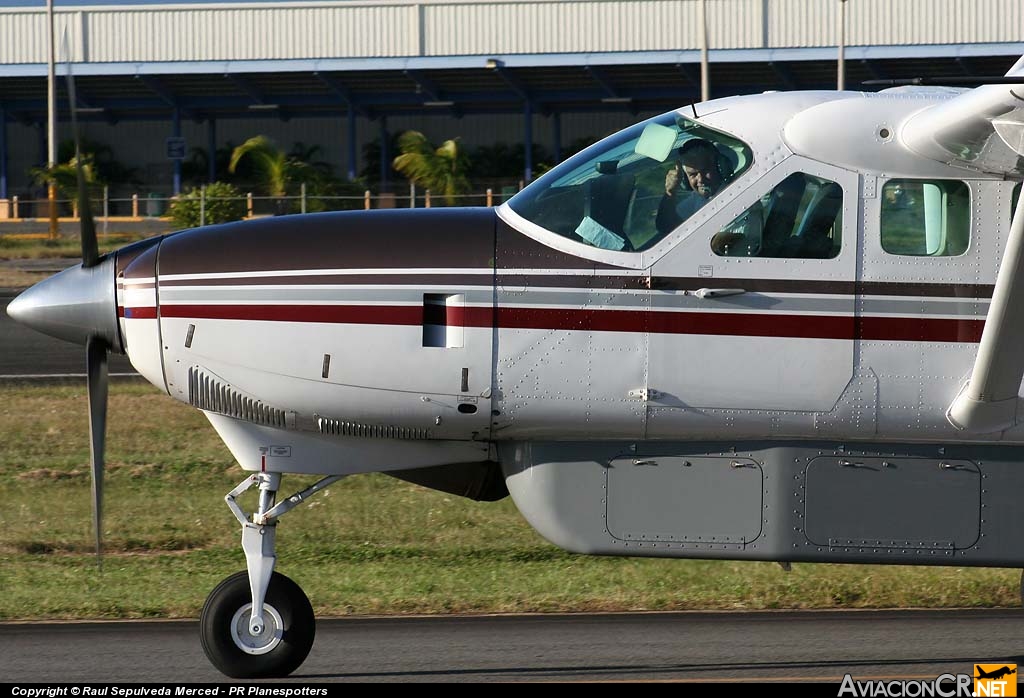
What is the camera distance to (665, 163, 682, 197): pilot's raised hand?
6758 millimetres

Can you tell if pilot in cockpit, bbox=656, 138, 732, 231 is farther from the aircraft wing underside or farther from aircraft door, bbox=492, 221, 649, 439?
the aircraft wing underside

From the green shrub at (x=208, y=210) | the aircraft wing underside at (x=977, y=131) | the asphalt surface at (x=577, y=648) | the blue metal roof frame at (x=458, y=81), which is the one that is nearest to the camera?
the aircraft wing underside at (x=977, y=131)

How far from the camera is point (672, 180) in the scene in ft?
22.2

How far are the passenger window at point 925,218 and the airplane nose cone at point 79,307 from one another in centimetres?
386

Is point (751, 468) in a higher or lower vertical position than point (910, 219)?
lower

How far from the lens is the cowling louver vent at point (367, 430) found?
22.6 feet

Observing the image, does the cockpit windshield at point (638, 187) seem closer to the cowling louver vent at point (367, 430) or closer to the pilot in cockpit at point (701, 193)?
the pilot in cockpit at point (701, 193)

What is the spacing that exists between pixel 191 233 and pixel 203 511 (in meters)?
5.40

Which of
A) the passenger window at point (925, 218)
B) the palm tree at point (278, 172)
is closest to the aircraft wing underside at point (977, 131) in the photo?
the passenger window at point (925, 218)

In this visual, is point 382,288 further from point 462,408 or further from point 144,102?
point 144,102

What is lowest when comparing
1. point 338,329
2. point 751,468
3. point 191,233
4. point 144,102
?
point 751,468

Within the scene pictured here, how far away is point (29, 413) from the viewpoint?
49.8 ft

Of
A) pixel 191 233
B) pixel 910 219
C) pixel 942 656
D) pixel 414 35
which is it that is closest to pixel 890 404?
pixel 910 219

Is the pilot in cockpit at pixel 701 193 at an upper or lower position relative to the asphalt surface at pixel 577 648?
upper
